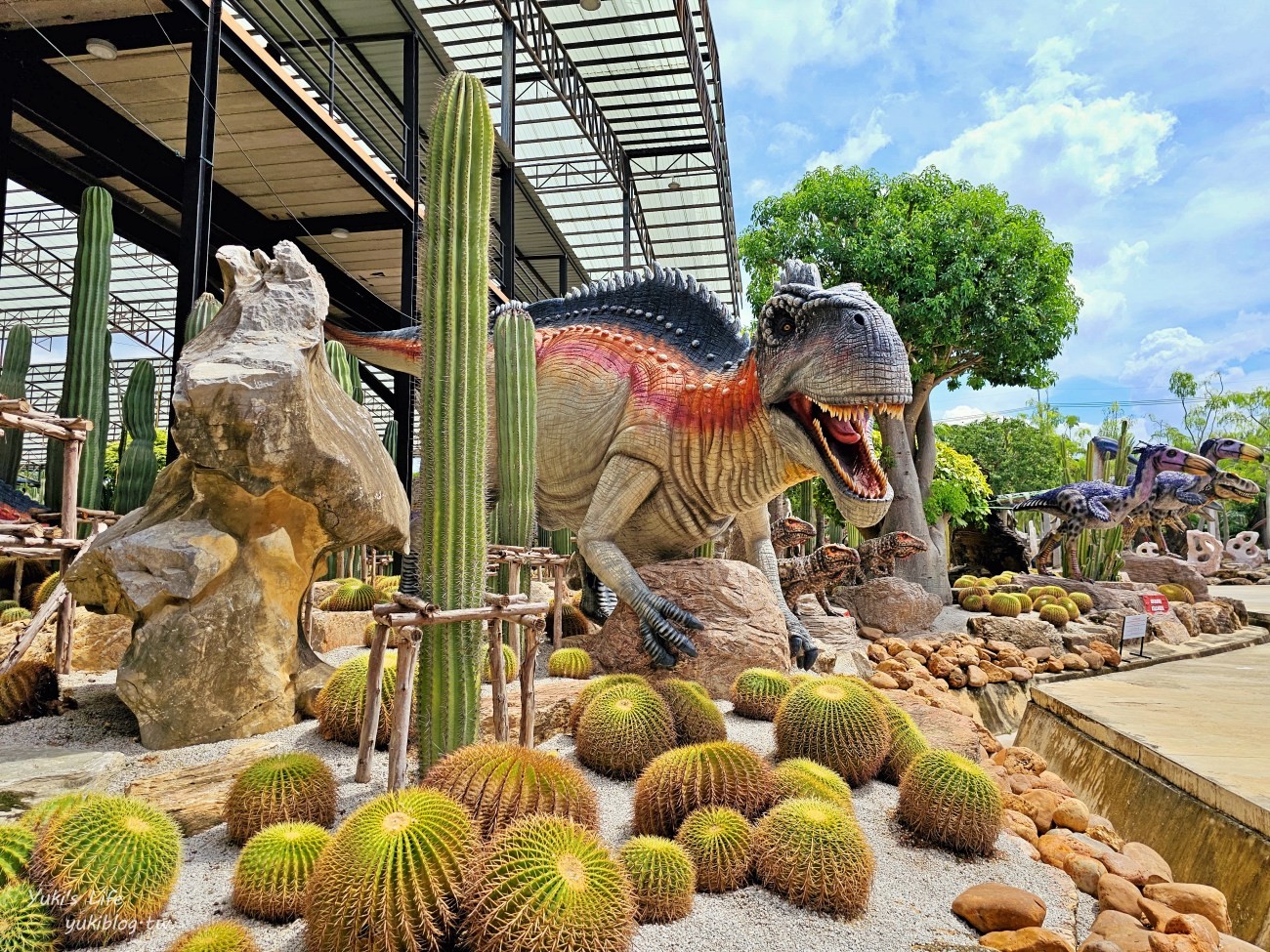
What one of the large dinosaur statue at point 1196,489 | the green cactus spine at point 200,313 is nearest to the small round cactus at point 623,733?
the green cactus spine at point 200,313

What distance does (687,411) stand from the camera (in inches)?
178

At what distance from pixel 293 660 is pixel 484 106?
2.59 m

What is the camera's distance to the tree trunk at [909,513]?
1074 centimetres

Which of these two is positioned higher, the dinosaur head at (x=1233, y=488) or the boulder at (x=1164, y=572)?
the dinosaur head at (x=1233, y=488)

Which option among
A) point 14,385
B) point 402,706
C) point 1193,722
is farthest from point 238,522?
point 1193,722

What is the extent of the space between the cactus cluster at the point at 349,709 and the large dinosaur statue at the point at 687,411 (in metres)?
1.40

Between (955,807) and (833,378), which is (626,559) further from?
(955,807)

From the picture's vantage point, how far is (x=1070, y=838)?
3318 mm

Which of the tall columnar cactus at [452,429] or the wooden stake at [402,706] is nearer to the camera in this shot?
the wooden stake at [402,706]

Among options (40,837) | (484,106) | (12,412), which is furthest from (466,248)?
(12,412)

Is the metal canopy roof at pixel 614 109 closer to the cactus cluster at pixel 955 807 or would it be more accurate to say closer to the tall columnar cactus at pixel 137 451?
the tall columnar cactus at pixel 137 451

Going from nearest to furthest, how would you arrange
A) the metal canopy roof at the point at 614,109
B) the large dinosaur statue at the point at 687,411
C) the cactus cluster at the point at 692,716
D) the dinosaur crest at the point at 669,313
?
the cactus cluster at the point at 692,716 < the large dinosaur statue at the point at 687,411 < the dinosaur crest at the point at 669,313 < the metal canopy roof at the point at 614,109

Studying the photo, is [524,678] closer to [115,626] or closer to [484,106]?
[484,106]

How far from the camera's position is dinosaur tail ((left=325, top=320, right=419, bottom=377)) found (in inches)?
225
